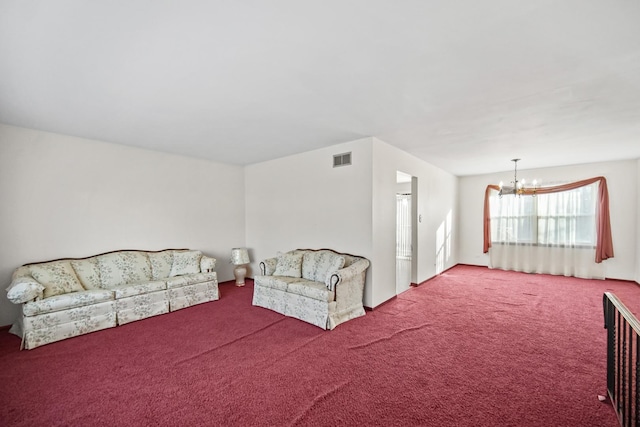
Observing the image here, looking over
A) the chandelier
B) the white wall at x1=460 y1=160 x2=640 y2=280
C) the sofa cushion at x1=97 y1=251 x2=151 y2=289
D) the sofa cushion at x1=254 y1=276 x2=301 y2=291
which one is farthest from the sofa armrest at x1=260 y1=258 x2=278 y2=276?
the white wall at x1=460 y1=160 x2=640 y2=280

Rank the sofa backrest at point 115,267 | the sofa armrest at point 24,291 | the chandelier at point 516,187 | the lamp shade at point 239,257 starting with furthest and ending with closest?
the chandelier at point 516,187 < the lamp shade at point 239,257 < the sofa backrest at point 115,267 < the sofa armrest at point 24,291

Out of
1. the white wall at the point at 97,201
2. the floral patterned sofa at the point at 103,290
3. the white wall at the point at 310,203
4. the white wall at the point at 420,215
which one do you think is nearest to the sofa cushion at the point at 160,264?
the floral patterned sofa at the point at 103,290

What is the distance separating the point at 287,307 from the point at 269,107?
2633 mm

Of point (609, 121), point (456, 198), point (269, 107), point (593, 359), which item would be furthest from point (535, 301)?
point (269, 107)

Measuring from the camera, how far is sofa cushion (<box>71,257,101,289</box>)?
360 centimetres

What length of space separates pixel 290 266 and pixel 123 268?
97.7 inches

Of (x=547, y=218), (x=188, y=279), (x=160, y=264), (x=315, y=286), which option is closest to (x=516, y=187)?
(x=547, y=218)

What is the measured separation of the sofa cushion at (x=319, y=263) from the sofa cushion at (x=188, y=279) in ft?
5.32

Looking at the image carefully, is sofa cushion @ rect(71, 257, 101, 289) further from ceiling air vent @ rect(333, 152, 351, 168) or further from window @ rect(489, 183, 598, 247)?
window @ rect(489, 183, 598, 247)

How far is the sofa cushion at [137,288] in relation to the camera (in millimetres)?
3459

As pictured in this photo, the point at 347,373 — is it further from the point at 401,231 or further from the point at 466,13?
the point at 401,231

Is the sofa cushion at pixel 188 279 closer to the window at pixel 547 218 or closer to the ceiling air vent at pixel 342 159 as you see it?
the ceiling air vent at pixel 342 159

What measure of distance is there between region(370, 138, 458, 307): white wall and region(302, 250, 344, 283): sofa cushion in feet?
1.90

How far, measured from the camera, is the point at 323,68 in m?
2.08
